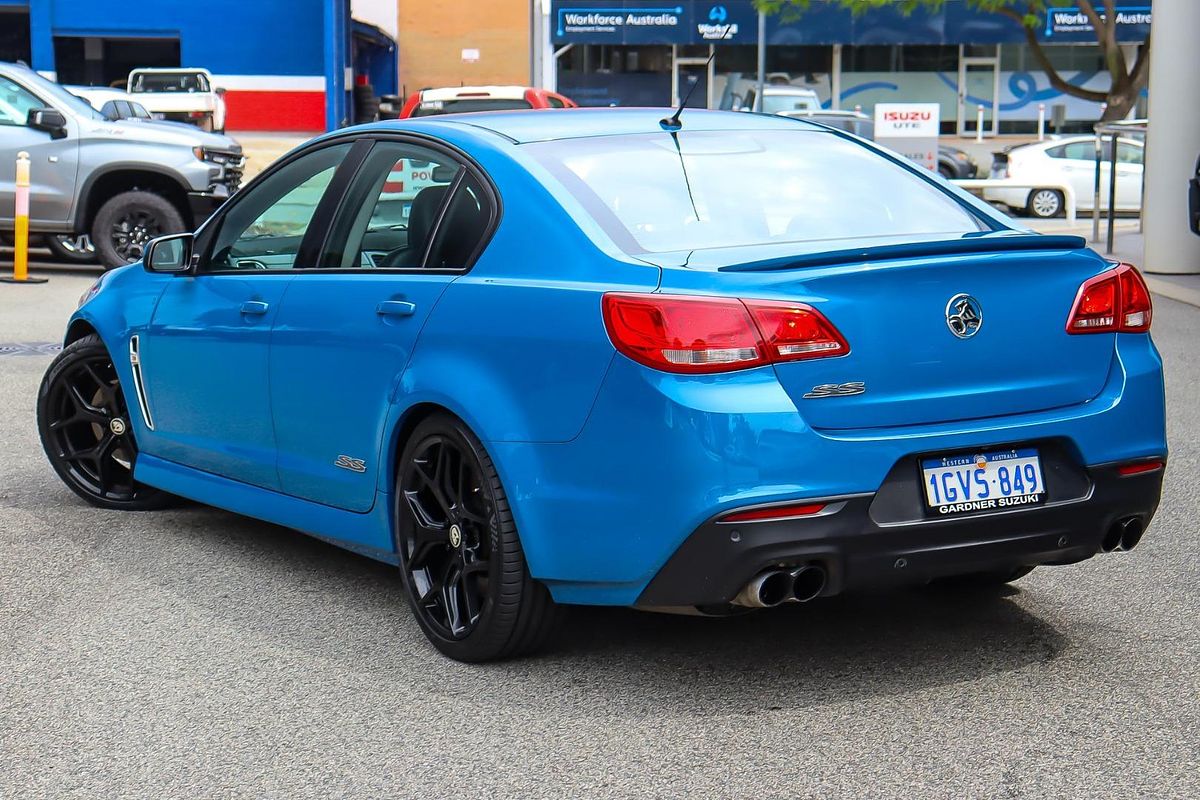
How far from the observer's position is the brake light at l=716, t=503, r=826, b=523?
3969 mm

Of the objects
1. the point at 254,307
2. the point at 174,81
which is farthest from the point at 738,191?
the point at 174,81

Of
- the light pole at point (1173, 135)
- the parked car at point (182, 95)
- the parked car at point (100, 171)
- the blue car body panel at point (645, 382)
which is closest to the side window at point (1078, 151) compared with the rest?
the light pole at point (1173, 135)

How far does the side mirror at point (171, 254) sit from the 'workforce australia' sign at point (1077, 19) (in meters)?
41.9

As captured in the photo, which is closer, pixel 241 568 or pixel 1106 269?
pixel 1106 269

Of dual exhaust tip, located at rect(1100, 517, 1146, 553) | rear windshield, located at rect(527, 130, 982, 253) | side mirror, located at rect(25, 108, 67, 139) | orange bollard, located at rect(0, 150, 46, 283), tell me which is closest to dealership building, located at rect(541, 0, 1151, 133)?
side mirror, located at rect(25, 108, 67, 139)

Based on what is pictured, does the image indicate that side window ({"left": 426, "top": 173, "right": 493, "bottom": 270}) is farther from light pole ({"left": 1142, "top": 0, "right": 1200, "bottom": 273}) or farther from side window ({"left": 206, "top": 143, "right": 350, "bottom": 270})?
light pole ({"left": 1142, "top": 0, "right": 1200, "bottom": 273})

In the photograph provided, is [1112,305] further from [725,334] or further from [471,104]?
[471,104]

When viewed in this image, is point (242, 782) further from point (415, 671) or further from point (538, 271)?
point (538, 271)

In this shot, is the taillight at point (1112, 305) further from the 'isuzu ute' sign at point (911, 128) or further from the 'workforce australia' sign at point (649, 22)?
the 'workforce australia' sign at point (649, 22)

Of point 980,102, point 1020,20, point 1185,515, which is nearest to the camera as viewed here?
point 1185,515

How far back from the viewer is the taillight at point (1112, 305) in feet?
14.5

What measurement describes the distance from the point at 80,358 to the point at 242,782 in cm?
332

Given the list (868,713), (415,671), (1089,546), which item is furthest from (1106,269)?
(415,671)

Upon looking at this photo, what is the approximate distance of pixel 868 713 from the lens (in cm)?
418
